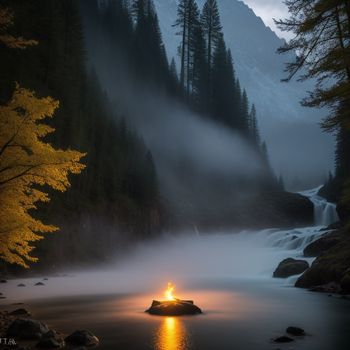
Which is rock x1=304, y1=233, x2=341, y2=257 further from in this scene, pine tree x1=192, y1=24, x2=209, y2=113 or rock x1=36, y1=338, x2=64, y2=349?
pine tree x1=192, y1=24, x2=209, y2=113

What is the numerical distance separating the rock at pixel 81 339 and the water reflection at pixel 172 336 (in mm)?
1758

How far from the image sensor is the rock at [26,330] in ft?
38.5

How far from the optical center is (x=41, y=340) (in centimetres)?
1112

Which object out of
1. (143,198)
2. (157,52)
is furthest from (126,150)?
(157,52)

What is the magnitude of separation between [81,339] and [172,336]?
2.62 meters

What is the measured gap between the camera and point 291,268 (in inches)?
1204

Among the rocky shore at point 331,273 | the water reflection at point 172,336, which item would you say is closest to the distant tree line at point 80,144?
the rocky shore at point 331,273

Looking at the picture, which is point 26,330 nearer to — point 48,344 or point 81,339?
point 48,344

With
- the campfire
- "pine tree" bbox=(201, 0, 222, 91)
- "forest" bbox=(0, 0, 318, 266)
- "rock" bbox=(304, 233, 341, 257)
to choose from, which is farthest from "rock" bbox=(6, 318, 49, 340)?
"pine tree" bbox=(201, 0, 222, 91)

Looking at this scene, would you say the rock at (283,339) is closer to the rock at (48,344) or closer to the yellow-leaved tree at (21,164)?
the rock at (48,344)

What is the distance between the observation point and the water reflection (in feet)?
37.1

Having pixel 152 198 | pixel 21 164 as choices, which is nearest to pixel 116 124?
pixel 152 198

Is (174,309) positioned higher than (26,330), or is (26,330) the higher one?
(174,309)

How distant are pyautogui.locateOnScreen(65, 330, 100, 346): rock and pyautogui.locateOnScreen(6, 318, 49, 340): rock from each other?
0.98 metres
